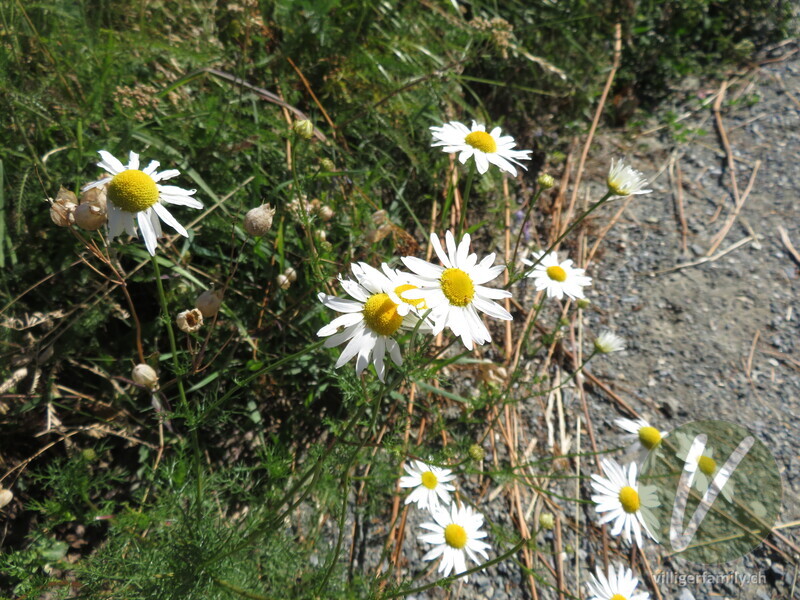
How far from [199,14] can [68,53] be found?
0.61 metres

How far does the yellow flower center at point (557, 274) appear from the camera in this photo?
1744 millimetres

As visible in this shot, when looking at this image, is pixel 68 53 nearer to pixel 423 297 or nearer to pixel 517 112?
pixel 423 297

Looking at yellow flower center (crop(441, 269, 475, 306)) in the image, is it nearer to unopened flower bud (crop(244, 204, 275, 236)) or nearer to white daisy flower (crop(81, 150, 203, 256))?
unopened flower bud (crop(244, 204, 275, 236))

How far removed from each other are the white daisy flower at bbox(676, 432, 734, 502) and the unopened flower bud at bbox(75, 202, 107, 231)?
1.77 meters

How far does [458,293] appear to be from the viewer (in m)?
1.02

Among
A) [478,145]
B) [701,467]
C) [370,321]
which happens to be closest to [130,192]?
[370,321]

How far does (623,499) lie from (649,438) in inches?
8.8

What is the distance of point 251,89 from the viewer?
1856 mm

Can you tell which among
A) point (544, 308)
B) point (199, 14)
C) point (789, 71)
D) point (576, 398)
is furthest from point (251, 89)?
point (789, 71)

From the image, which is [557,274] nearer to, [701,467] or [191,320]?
[701,467]

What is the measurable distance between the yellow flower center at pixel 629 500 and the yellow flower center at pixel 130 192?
146cm

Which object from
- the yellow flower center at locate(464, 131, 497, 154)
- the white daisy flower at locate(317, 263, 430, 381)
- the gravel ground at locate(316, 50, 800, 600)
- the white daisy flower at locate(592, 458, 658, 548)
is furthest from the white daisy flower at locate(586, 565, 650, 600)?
the yellow flower center at locate(464, 131, 497, 154)

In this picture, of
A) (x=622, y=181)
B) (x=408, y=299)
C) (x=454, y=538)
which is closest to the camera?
(x=408, y=299)

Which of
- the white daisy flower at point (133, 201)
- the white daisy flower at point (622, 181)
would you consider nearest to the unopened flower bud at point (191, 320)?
the white daisy flower at point (133, 201)
